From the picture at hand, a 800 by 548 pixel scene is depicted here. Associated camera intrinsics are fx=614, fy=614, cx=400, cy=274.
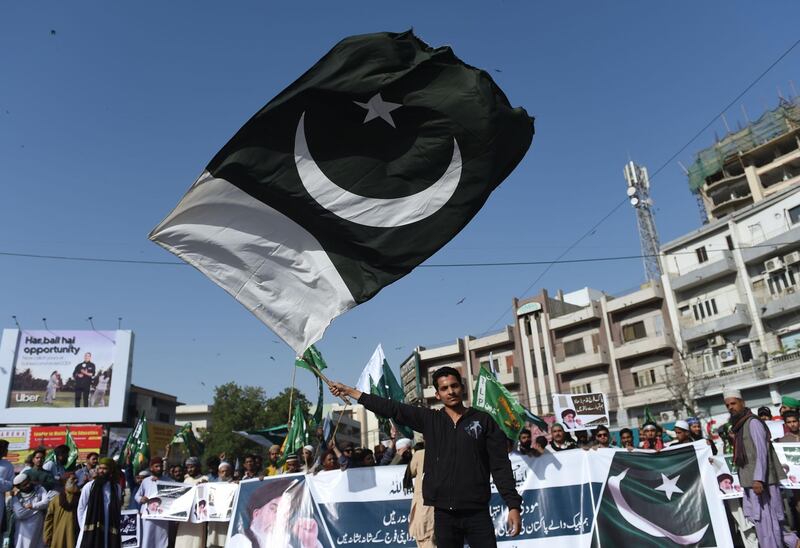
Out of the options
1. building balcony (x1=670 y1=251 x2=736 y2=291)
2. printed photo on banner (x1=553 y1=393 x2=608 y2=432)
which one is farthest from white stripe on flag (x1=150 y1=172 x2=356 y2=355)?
building balcony (x1=670 y1=251 x2=736 y2=291)

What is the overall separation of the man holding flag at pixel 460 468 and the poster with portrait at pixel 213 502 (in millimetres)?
5744

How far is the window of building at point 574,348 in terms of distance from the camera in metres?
47.2

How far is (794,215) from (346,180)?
37438 millimetres

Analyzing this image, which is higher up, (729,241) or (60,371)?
(729,241)

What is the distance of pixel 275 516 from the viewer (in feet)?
26.9

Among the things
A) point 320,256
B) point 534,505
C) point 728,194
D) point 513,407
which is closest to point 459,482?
point 320,256

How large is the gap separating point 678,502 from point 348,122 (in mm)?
5755

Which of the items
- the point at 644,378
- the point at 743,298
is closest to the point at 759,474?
the point at 743,298

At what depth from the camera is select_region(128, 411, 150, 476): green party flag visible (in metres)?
13.7

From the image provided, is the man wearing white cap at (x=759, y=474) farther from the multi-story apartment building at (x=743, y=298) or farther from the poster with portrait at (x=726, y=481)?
the multi-story apartment building at (x=743, y=298)

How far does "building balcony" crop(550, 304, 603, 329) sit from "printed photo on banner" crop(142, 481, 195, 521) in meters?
40.9

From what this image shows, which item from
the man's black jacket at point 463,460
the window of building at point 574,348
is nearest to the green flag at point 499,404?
the man's black jacket at point 463,460

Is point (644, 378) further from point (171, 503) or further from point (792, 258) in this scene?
point (171, 503)

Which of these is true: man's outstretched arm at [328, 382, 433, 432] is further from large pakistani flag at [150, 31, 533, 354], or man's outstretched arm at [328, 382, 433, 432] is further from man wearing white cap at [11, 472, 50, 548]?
man wearing white cap at [11, 472, 50, 548]
